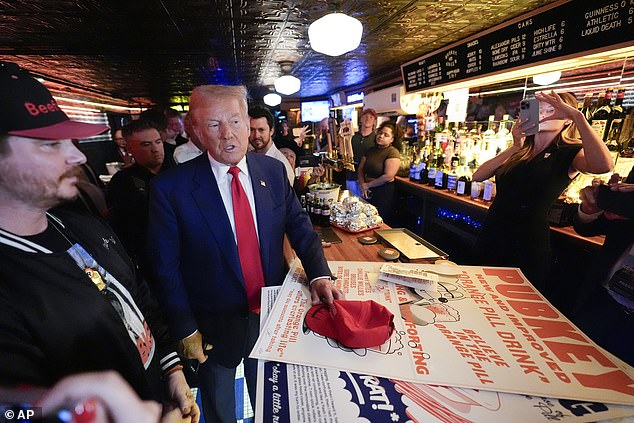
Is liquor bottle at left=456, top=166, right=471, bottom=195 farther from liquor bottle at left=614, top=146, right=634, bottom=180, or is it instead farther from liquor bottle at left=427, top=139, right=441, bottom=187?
liquor bottle at left=614, top=146, right=634, bottom=180

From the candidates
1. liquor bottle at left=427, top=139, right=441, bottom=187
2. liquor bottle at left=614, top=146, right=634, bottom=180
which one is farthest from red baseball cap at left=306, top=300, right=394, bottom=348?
liquor bottle at left=427, top=139, right=441, bottom=187

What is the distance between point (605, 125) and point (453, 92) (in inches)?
89.9

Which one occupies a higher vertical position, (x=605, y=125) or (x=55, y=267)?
(x=605, y=125)

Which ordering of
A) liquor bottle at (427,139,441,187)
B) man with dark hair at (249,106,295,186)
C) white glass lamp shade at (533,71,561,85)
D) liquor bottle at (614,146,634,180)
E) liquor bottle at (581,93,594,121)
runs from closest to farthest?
liquor bottle at (614,146,634,180) < liquor bottle at (581,93,594,121) < man with dark hair at (249,106,295,186) < white glass lamp shade at (533,71,561,85) < liquor bottle at (427,139,441,187)

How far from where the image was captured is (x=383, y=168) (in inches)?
173

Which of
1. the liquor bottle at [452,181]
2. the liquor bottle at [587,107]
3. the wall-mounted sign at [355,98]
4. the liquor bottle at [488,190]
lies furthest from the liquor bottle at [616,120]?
the wall-mounted sign at [355,98]

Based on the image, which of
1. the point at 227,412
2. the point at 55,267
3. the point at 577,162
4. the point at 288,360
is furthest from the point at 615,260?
the point at 55,267

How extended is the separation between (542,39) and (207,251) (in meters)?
3.40

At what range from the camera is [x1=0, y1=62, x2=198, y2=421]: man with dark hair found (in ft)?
2.40

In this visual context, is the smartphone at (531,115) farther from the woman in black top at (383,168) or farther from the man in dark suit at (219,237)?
the woman in black top at (383,168)

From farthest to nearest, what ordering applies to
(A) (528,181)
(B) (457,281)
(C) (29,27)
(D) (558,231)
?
(C) (29,27)
(D) (558,231)
(A) (528,181)
(B) (457,281)

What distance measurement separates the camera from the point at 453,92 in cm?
438

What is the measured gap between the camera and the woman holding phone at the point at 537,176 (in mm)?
1857

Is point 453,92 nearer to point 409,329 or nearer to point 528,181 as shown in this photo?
point 528,181
